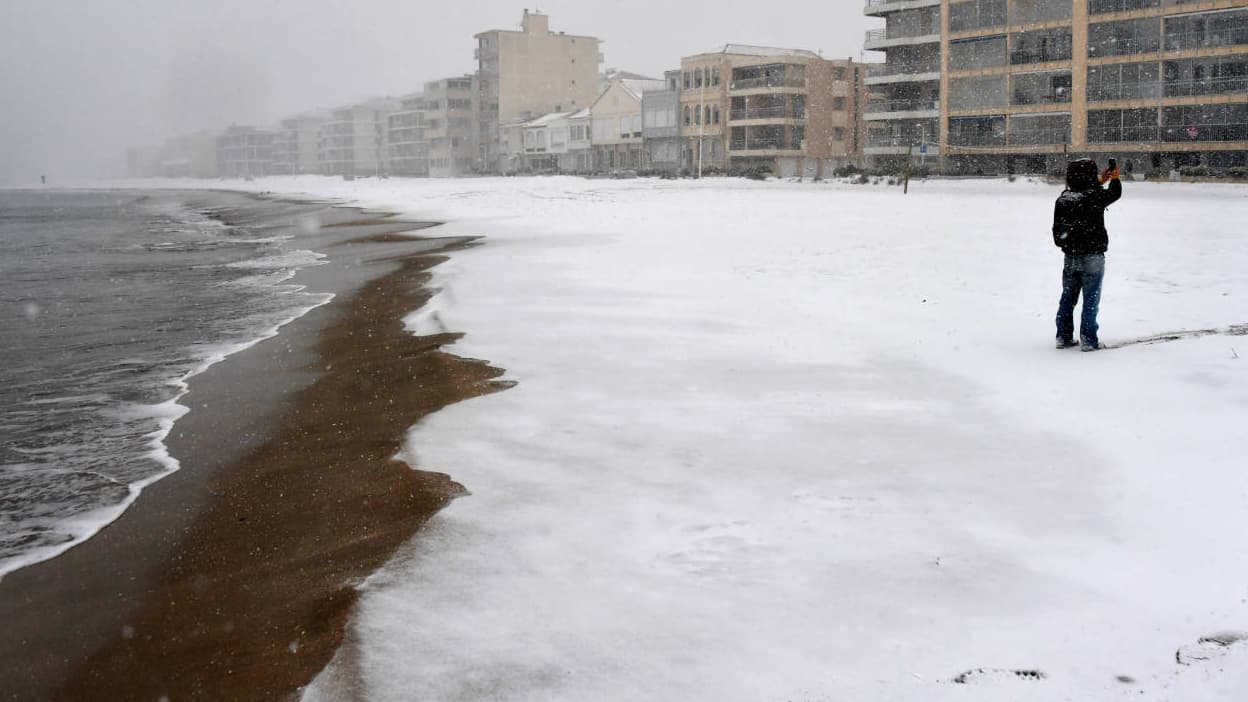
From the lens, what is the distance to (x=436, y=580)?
17.6 ft

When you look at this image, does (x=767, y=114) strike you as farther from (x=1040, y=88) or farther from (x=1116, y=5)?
(x=1116, y=5)

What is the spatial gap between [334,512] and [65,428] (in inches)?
179

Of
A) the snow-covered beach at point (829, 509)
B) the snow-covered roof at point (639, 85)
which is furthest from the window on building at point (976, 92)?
the snow-covered beach at point (829, 509)

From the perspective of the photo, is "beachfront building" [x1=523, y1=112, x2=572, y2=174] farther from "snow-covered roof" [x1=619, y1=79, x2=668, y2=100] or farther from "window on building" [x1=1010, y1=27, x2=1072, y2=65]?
"window on building" [x1=1010, y1=27, x2=1072, y2=65]

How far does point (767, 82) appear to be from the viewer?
8431 centimetres

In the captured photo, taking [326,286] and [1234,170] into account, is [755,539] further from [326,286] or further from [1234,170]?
[1234,170]

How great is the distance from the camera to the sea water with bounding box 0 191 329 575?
7.64 metres

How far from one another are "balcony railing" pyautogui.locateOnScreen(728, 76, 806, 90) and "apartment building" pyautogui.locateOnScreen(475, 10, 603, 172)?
1679 inches

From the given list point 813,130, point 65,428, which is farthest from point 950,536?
point 813,130

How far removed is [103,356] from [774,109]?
75.2 metres

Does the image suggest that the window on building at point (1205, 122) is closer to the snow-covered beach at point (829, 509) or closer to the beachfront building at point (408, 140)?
the snow-covered beach at point (829, 509)

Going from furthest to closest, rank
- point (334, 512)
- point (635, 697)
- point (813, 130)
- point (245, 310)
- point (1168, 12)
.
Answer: point (813, 130)
point (1168, 12)
point (245, 310)
point (334, 512)
point (635, 697)

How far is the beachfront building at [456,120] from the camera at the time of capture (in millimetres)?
136000

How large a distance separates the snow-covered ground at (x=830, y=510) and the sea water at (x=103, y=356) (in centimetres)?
252
